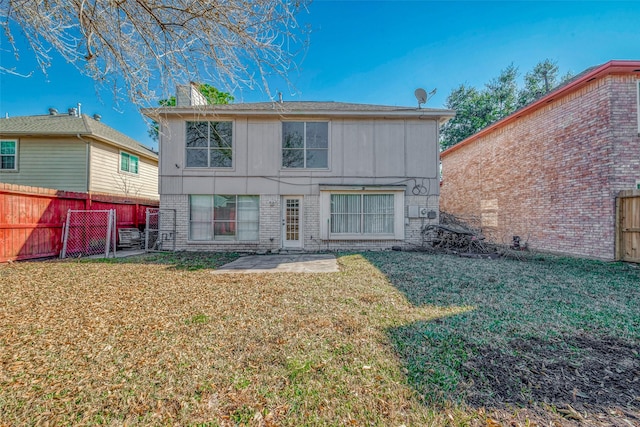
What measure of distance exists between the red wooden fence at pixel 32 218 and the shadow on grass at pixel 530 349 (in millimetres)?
9858

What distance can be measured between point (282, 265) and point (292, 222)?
3062 millimetres

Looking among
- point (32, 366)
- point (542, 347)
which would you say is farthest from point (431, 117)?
point (32, 366)

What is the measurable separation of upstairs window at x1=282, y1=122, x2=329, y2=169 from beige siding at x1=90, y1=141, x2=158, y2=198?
8967mm

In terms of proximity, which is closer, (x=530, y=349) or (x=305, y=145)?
(x=530, y=349)

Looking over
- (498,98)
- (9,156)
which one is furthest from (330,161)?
(498,98)

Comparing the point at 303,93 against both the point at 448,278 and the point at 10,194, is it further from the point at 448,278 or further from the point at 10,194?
the point at 10,194

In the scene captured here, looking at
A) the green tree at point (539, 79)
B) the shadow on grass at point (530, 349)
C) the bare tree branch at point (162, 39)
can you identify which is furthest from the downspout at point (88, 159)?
the green tree at point (539, 79)

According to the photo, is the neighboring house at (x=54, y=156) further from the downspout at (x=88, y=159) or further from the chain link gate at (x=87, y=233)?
the chain link gate at (x=87, y=233)

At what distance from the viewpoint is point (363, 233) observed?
9875mm

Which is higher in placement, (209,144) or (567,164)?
(209,144)

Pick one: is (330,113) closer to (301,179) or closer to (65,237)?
(301,179)

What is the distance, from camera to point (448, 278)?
5461mm

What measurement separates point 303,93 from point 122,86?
2897 millimetres

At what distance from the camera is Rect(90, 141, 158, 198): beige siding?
40.2 feet
